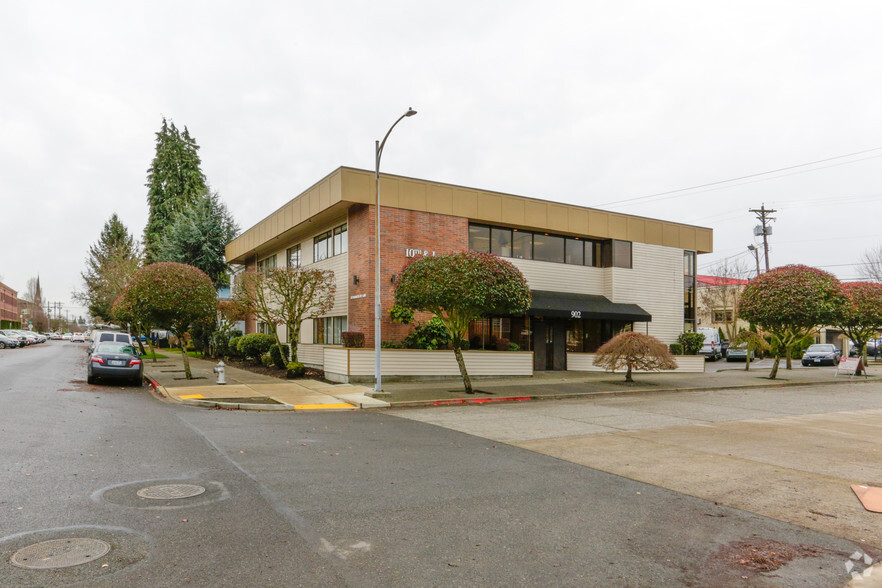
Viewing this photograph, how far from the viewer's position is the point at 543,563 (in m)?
4.36

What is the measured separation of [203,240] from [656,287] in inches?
1110

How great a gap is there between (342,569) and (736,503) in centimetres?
460

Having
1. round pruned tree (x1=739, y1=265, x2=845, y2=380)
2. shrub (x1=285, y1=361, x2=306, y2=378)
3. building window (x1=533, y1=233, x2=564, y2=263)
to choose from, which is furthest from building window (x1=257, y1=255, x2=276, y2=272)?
round pruned tree (x1=739, y1=265, x2=845, y2=380)

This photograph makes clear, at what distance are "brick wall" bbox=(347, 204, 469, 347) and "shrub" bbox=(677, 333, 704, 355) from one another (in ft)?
47.1

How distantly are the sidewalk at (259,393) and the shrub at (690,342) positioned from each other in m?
18.4

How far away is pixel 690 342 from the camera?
2862 centimetres

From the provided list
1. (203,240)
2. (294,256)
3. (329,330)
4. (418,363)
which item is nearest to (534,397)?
(418,363)

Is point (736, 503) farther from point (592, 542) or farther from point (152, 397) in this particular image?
point (152, 397)

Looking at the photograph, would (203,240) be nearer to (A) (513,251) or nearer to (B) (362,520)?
(A) (513,251)

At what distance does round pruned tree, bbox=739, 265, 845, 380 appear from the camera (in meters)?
23.0

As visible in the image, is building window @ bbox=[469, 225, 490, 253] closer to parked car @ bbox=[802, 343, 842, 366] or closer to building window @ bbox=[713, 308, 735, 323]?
parked car @ bbox=[802, 343, 842, 366]

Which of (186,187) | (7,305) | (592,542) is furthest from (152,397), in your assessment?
(7,305)

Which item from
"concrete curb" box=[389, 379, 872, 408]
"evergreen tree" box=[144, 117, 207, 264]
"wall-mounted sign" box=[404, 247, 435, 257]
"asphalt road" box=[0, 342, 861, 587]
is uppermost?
"evergreen tree" box=[144, 117, 207, 264]

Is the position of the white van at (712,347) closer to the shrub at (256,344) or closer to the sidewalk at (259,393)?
the shrub at (256,344)
